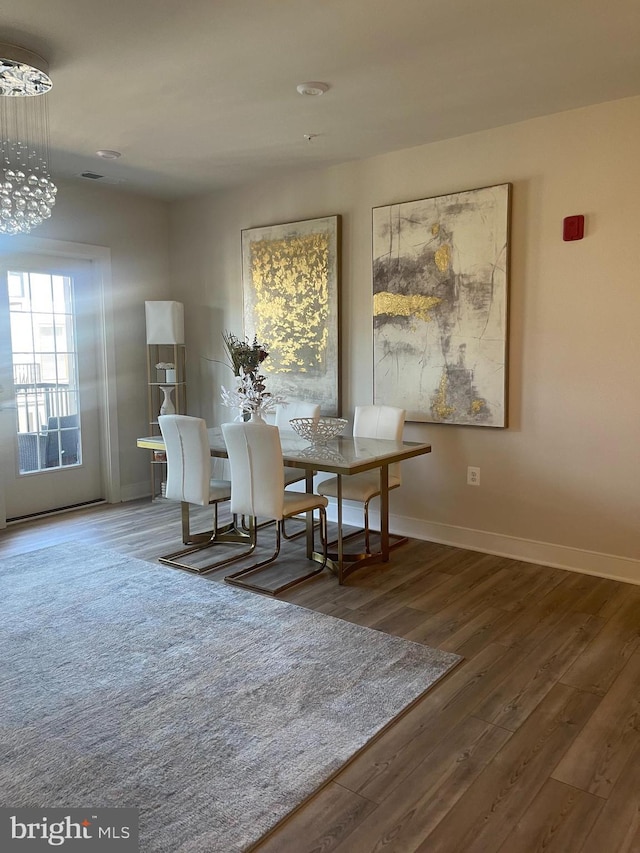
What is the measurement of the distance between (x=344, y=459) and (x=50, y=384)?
2.98 metres

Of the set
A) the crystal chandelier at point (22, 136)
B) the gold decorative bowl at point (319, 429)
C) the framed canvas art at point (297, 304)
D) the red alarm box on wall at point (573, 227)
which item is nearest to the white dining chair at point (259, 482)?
the gold decorative bowl at point (319, 429)

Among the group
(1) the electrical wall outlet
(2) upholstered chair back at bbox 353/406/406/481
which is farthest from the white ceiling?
(1) the electrical wall outlet

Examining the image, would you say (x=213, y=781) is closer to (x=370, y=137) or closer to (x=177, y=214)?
(x=370, y=137)

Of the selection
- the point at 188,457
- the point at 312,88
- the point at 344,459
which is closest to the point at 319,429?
the point at 344,459

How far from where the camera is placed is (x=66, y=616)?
3.25m

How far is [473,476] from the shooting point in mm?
4266

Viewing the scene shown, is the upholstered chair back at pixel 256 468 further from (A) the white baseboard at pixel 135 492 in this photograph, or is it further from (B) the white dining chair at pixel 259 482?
(A) the white baseboard at pixel 135 492

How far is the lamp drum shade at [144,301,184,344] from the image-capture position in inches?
219

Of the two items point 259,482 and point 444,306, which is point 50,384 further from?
point 444,306

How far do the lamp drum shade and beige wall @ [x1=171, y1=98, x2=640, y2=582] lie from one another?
171 cm

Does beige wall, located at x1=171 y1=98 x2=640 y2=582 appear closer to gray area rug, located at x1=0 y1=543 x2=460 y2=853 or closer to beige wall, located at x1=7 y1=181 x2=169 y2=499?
gray area rug, located at x1=0 y1=543 x2=460 y2=853

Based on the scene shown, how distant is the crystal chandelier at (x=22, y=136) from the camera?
292 cm

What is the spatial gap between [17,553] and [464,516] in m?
3.02

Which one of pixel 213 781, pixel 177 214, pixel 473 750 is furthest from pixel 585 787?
pixel 177 214
